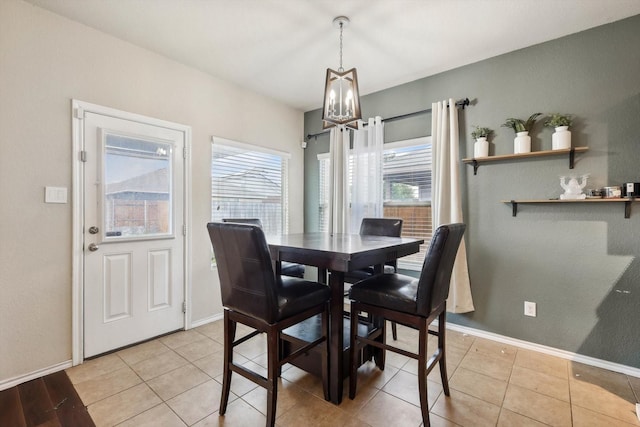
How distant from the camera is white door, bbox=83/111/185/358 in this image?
2354 mm

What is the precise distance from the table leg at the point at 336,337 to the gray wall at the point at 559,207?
171 cm

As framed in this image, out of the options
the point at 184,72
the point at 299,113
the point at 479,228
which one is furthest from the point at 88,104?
the point at 479,228

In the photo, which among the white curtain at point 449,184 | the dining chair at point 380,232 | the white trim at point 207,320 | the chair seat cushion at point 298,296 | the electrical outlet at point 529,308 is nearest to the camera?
the chair seat cushion at point 298,296

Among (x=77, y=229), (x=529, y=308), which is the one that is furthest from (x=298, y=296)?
(x=529, y=308)

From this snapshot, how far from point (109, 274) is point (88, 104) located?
4.45 feet

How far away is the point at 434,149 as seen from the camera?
2998 mm

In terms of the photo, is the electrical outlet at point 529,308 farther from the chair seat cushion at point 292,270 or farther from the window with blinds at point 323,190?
the window with blinds at point 323,190

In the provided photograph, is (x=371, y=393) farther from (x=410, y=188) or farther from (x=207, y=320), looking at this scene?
(x=410, y=188)

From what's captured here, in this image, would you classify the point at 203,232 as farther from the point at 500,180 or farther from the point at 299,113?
the point at 500,180

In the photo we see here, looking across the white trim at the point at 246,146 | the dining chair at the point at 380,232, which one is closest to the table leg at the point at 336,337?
the dining chair at the point at 380,232

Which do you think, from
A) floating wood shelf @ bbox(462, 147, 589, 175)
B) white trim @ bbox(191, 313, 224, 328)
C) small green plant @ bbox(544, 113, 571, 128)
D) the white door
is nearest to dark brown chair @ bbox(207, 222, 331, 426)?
the white door

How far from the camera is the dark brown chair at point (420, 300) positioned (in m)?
1.55

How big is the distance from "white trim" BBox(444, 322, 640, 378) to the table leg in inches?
66.1

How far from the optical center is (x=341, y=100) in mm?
2188
